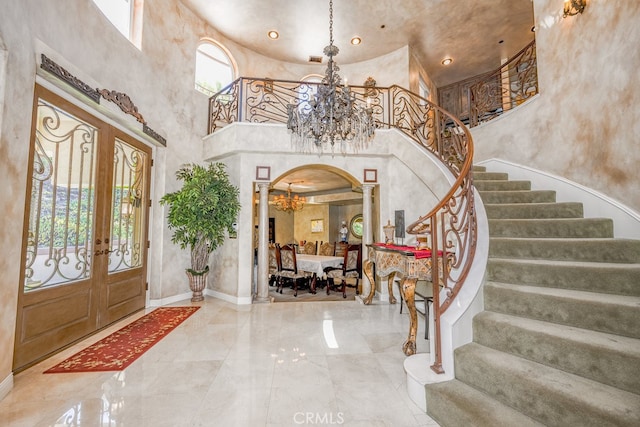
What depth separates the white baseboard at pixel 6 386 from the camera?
83.8 inches

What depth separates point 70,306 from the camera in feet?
10.2

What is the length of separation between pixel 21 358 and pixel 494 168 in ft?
21.1

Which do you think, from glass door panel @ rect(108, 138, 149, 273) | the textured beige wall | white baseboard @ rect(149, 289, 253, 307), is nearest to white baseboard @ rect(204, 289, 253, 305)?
white baseboard @ rect(149, 289, 253, 307)

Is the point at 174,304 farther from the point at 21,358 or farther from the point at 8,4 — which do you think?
the point at 8,4

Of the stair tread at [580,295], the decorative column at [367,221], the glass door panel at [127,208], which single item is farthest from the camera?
the decorative column at [367,221]

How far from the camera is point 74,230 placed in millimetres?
3180

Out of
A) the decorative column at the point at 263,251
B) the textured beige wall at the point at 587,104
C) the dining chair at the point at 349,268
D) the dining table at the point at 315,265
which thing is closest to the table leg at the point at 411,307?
the textured beige wall at the point at 587,104

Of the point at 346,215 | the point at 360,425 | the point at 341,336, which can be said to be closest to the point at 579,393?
the point at 360,425

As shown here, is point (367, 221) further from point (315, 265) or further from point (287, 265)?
point (287, 265)

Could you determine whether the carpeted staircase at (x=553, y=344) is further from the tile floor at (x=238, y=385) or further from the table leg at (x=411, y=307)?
the table leg at (x=411, y=307)

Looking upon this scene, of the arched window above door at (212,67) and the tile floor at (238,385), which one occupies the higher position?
the arched window above door at (212,67)

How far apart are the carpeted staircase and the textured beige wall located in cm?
70

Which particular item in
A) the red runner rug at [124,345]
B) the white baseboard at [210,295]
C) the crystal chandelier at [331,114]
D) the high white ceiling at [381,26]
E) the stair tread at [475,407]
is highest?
the high white ceiling at [381,26]

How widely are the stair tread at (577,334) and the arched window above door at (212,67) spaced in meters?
6.52
